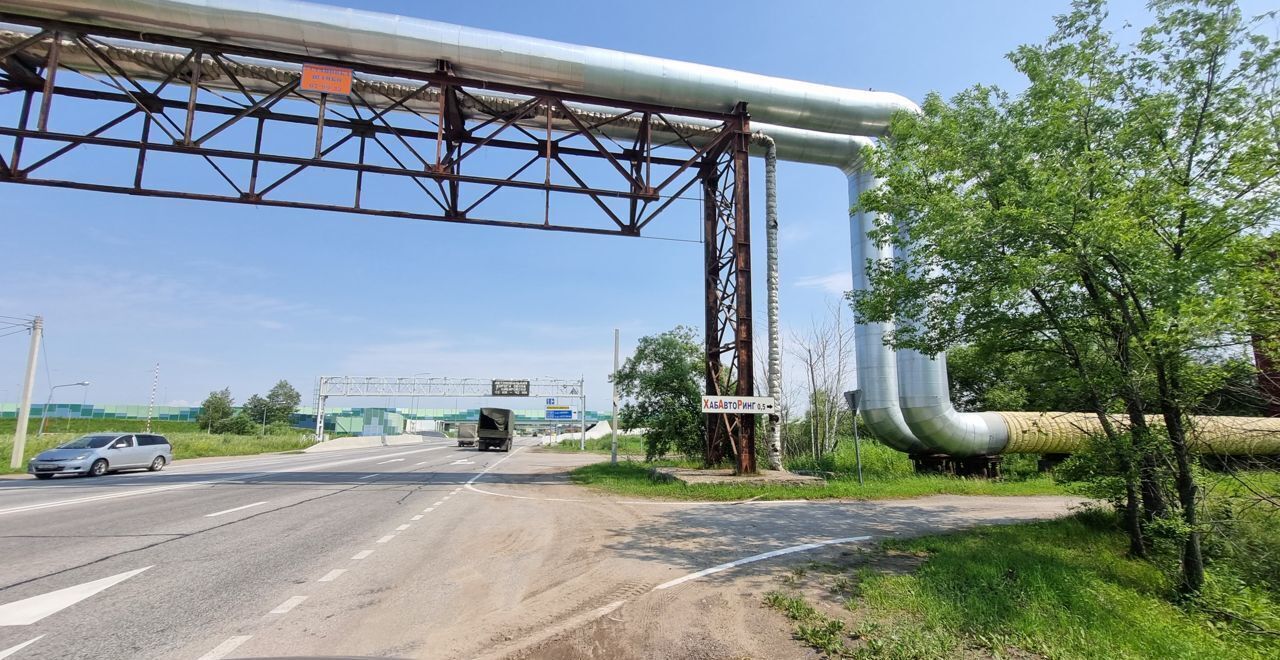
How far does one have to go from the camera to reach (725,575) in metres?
6.46

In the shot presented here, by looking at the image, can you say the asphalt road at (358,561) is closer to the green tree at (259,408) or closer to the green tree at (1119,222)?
the green tree at (1119,222)

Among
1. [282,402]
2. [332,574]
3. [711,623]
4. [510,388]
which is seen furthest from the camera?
[282,402]

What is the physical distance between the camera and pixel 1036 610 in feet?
17.7

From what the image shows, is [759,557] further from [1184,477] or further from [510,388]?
[510,388]

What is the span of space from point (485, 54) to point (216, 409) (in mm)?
72375

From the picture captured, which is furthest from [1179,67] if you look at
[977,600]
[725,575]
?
[725,575]

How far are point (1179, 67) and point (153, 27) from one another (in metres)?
18.8

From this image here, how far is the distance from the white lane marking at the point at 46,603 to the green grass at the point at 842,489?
10.1 meters

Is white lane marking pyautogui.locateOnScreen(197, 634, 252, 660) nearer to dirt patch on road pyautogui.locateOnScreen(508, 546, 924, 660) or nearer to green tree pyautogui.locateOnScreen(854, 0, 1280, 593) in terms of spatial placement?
A: dirt patch on road pyautogui.locateOnScreen(508, 546, 924, 660)

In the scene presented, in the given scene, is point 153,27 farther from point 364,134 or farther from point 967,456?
point 967,456

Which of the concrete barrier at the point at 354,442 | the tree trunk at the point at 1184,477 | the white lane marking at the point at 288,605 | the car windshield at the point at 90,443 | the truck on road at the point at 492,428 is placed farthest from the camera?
the truck on road at the point at 492,428

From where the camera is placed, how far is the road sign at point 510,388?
63.2 m

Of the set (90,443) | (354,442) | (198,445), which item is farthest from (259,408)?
(90,443)

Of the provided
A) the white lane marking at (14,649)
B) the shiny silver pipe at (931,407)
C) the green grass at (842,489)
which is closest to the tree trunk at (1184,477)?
the green grass at (842,489)
